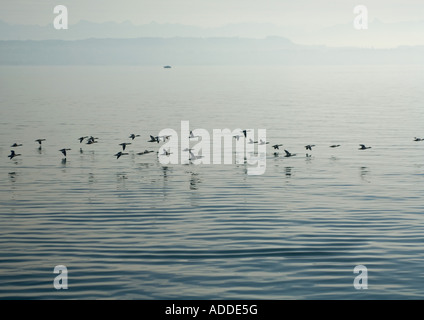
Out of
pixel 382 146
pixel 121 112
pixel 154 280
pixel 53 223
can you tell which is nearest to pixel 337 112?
pixel 121 112

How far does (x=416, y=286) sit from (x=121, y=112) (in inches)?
3318

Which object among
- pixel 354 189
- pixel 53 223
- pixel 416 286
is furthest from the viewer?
pixel 354 189

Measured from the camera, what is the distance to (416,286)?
25141mm

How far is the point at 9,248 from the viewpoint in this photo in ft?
99.6

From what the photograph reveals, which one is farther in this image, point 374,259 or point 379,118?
point 379,118
